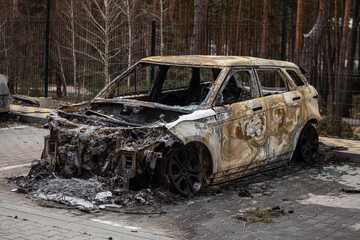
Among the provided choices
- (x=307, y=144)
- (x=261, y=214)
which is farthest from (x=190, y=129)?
(x=307, y=144)

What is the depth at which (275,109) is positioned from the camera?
8.62 meters

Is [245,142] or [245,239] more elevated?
[245,142]

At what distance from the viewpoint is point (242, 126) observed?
7.97 metres

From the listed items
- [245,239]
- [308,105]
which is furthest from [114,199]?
[308,105]

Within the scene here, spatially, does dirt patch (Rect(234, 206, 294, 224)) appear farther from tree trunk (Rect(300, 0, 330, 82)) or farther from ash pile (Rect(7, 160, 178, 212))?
tree trunk (Rect(300, 0, 330, 82))

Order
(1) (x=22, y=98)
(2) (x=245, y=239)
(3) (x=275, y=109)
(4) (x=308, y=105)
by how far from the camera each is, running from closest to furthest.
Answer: (2) (x=245, y=239), (3) (x=275, y=109), (4) (x=308, y=105), (1) (x=22, y=98)

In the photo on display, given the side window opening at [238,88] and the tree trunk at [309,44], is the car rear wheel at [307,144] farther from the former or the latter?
the tree trunk at [309,44]

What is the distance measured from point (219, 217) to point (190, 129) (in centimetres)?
122

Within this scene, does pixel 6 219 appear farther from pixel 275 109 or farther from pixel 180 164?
pixel 275 109

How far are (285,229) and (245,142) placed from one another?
2.11 m

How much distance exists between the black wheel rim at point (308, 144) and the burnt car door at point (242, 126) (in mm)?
1342

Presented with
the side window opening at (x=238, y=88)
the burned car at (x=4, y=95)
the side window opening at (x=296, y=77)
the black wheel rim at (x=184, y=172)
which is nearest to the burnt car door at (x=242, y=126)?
the side window opening at (x=238, y=88)

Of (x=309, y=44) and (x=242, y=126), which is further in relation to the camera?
(x=309, y=44)

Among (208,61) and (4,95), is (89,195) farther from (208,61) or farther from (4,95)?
(4,95)
